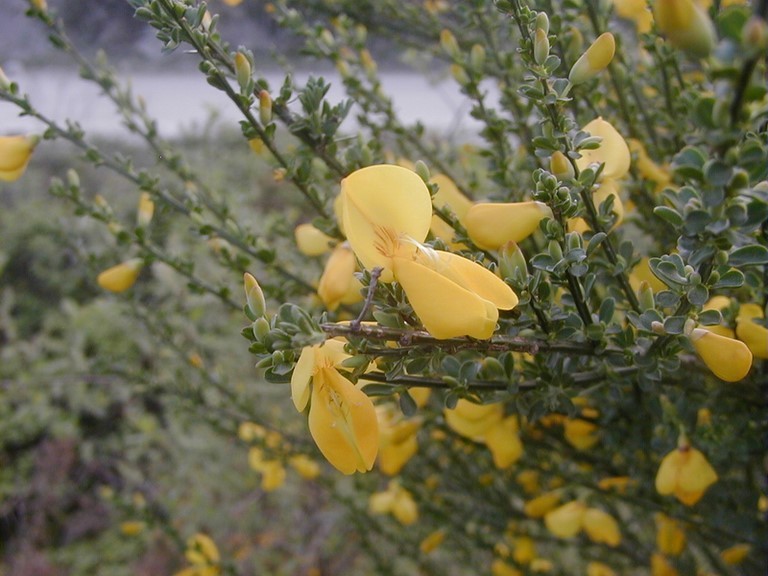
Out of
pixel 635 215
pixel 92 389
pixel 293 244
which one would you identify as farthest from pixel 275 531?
pixel 635 215

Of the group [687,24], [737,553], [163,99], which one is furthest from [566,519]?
[163,99]

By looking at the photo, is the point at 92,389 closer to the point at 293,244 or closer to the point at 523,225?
the point at 293,244

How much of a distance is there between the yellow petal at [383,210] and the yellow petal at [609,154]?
14 cm

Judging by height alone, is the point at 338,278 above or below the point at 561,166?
below

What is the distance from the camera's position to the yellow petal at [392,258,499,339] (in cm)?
30

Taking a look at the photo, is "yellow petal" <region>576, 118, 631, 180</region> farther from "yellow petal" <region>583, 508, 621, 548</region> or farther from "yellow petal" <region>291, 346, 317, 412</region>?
"yellow petal" <region>583, 508, 621, 548</region>

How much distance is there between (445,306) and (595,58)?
0.63 ft

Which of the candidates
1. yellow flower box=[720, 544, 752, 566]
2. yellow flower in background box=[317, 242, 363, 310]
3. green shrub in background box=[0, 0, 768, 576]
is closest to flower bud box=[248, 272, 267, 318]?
green shrub in background box=[0, 0, 768, 576]

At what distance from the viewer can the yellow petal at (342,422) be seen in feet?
1.13

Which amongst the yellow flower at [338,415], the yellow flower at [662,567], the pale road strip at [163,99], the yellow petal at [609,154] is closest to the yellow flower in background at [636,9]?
the yellow petal at [609,154]

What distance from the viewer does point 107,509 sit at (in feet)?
7.59

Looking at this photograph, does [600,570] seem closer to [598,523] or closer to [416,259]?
[598,523]

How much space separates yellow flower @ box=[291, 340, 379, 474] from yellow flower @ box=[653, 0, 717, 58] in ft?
0.67

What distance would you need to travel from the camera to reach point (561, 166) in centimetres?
37
